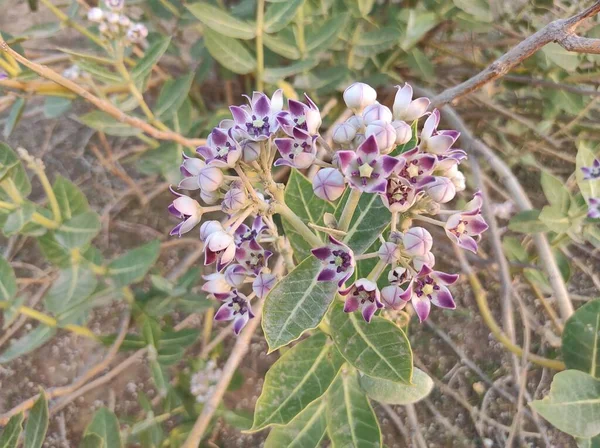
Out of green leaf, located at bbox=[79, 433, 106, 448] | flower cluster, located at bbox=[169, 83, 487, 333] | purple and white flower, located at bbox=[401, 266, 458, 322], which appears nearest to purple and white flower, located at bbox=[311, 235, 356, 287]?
flower cluster, located at bbox=[169, 83, 487, 333]

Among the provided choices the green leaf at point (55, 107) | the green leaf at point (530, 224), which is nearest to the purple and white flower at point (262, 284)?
the green leaf at point (530, 224)

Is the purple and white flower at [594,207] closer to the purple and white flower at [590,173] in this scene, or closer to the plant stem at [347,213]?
the purple and white flower at [590,173]

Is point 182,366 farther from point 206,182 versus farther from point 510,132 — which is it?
point 510,132

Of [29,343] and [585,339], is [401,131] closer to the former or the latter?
[585,339]

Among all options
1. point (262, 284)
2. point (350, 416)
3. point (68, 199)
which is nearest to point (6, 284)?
point (68, 199)

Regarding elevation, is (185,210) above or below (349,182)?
below

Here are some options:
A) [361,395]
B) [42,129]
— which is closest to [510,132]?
[361,395]
